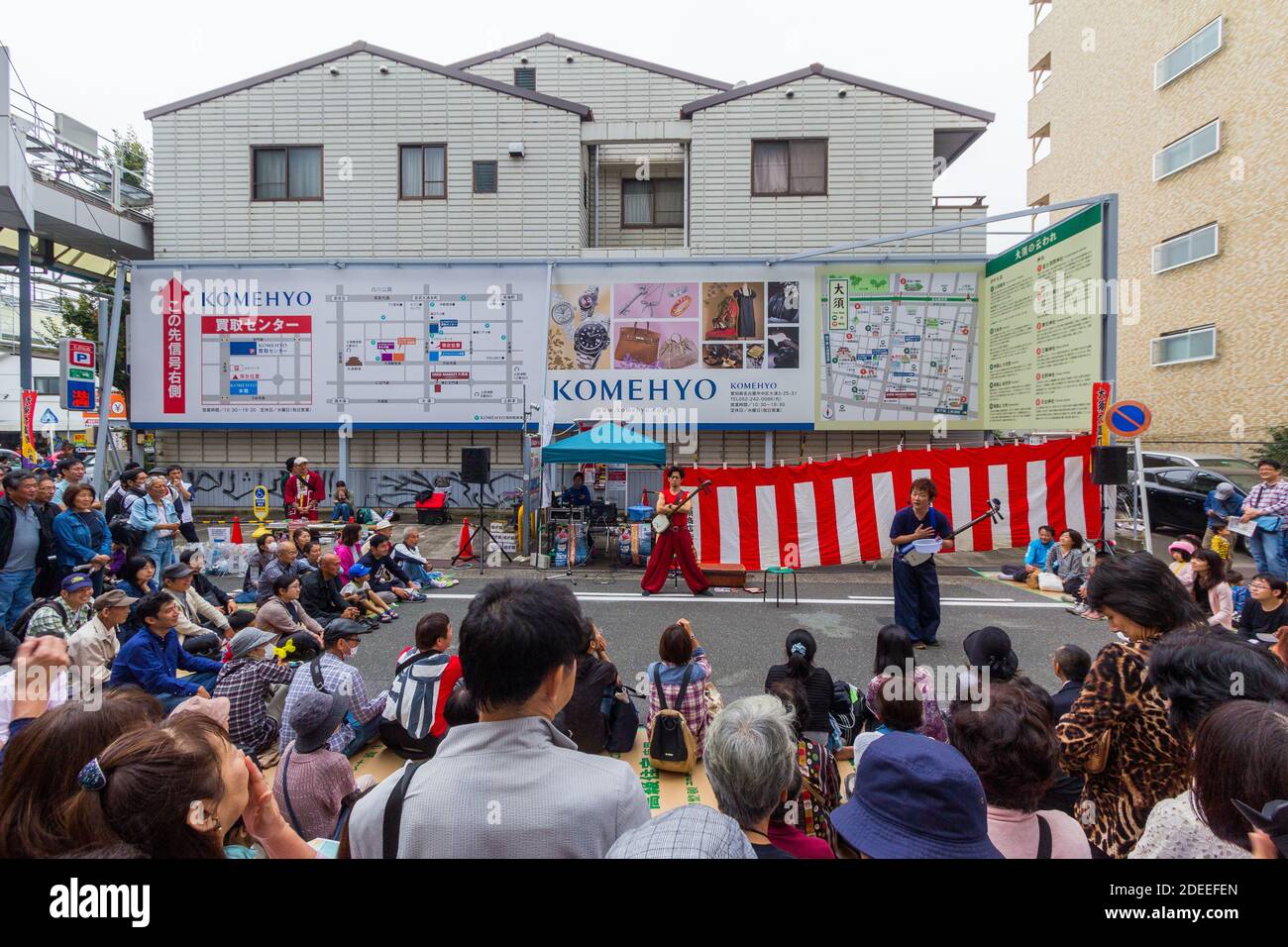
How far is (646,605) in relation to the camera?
9.44 meters

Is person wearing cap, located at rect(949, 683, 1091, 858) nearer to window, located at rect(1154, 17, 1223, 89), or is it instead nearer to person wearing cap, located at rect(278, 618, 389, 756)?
person wearing cap, located at rect(278, 618, 389, 756)

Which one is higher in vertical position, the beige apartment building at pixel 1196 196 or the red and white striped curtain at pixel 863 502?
the beige apartment building at pixel 1196 196

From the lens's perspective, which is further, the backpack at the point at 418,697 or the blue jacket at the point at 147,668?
the blue jacket at the point at 147,668

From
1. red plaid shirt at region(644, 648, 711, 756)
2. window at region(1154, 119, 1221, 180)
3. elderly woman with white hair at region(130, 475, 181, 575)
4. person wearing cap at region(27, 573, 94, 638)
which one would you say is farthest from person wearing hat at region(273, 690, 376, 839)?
window at region(1154, 119, 1221, 180)

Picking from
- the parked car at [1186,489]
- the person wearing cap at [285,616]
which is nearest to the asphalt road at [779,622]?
the person wearing cap at [285,616]

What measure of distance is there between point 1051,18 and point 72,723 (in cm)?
3487

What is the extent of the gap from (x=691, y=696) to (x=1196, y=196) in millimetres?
22356

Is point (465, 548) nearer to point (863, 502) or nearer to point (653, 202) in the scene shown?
point (863, 502)

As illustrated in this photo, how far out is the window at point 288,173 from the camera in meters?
17.1

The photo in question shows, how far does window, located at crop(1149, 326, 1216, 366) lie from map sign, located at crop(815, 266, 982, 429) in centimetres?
790

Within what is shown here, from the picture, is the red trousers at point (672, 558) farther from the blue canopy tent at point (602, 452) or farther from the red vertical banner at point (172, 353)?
the red vertical banner at point (172, 353)

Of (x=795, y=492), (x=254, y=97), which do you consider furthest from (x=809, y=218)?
(x=254, y=97)

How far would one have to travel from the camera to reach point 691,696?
435cm

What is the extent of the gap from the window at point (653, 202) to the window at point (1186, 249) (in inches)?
569
